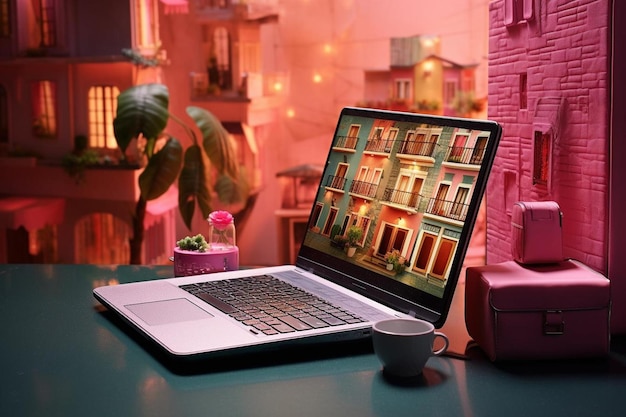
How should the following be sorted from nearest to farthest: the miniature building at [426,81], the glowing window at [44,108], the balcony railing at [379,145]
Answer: the balcony railing at [379,145], the miniature building at [426,81], the glowing window at [44,108]

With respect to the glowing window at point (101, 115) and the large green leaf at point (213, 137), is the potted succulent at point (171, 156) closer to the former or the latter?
the large green leaf at point (213, 137)

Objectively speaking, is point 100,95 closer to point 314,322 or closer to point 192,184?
point 192,184

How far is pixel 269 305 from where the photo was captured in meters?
1.09

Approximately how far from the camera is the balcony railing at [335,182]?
4.06ft

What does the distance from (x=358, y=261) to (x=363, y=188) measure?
0.33ft

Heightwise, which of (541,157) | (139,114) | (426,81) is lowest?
(541,157)

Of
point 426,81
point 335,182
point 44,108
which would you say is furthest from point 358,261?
point 44,108

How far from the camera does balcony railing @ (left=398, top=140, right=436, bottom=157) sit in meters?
1.07

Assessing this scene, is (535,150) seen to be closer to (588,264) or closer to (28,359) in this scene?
(588,264)

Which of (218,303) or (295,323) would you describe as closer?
(295,323)

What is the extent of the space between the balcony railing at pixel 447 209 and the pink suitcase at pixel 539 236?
0.27 ft

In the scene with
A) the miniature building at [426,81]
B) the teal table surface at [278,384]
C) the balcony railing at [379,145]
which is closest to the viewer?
the teal table surface at [278,384]

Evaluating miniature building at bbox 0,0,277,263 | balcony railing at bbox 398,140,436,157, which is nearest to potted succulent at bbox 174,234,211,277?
balcony railing at bbox 398,140,436,157

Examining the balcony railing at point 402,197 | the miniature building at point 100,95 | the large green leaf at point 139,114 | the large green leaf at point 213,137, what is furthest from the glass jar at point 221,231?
the miniature building at point 100,95
